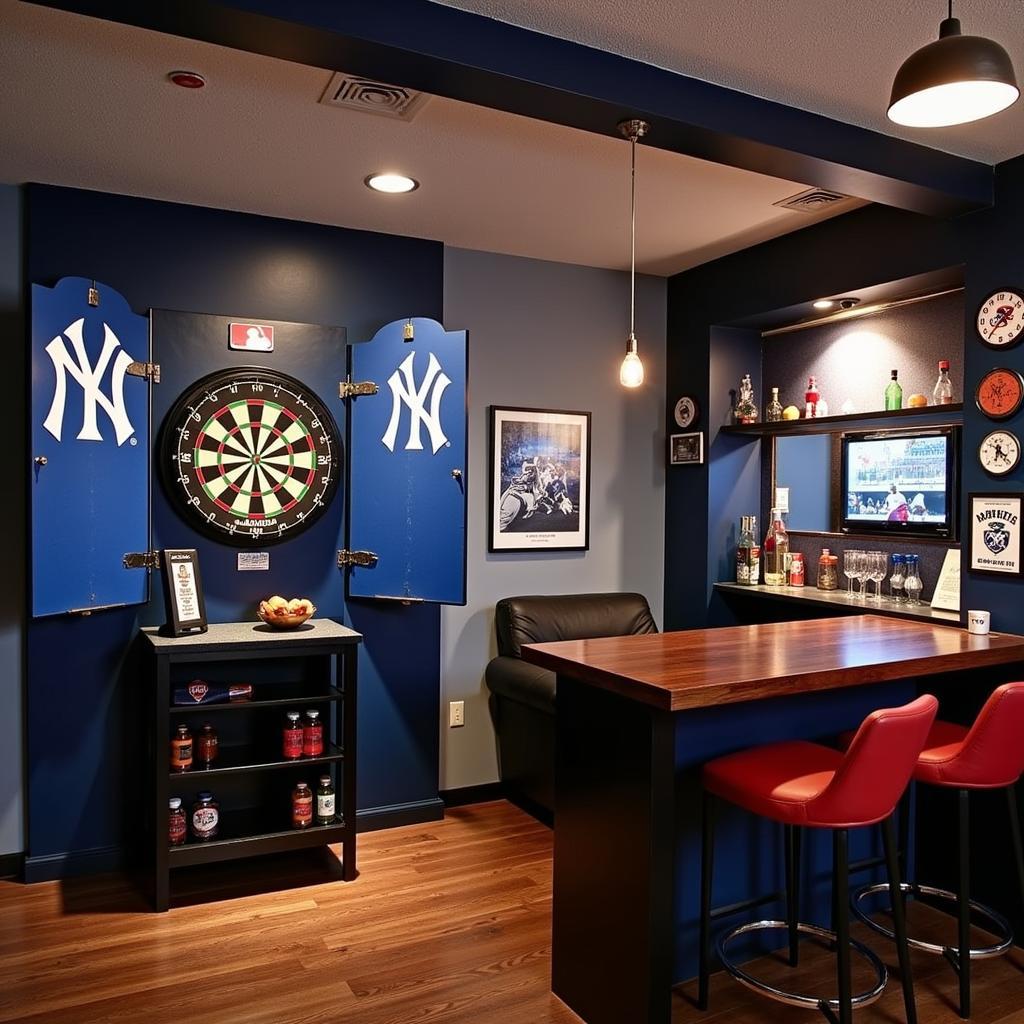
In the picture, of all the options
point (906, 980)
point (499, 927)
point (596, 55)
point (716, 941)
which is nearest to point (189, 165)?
point (596, 55)

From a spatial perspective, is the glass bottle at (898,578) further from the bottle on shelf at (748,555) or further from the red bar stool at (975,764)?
the red bar stool at (975,764)

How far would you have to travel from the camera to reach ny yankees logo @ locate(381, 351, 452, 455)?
3781mm

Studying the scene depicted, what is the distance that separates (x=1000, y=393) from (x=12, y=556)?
3.55 metres

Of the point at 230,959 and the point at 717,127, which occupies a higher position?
the point at 717,127

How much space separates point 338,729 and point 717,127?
2675 mm

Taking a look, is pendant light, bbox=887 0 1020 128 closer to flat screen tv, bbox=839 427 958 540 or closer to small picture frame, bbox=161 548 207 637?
flat screen tv, bbox=839 427 958 540

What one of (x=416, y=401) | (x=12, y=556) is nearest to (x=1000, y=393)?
(x=416, y=401)

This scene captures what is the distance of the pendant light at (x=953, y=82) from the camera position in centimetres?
172

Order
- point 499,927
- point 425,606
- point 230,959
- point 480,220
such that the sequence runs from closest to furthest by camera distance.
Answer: point 230,959
point 499,927
point 480,220
point 425,606

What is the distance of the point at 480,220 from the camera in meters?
3.71

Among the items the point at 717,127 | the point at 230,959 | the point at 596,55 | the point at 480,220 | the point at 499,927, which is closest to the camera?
the point at 596,55

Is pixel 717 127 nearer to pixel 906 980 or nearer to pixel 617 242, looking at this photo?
pixel 617 242

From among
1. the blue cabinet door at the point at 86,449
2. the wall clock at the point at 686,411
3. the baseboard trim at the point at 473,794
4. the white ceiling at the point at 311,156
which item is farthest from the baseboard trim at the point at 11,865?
the wall clock at the point at 686,411

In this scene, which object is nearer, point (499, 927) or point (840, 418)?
point (499, 927)
